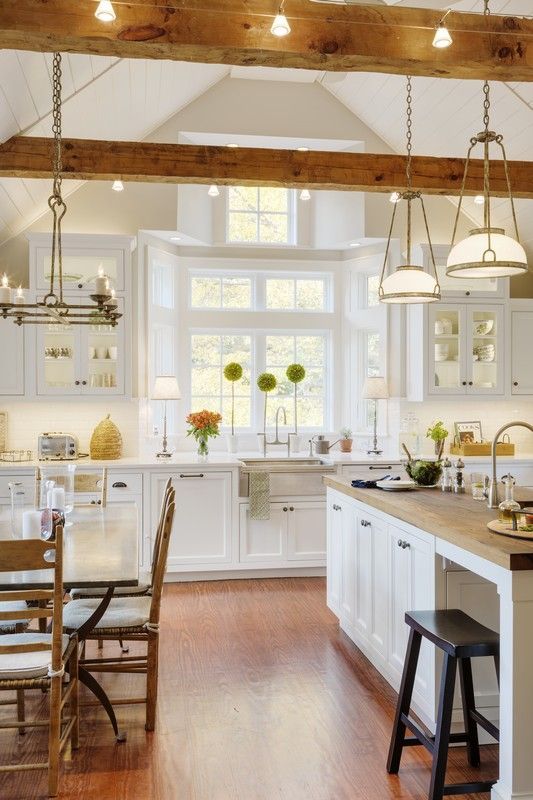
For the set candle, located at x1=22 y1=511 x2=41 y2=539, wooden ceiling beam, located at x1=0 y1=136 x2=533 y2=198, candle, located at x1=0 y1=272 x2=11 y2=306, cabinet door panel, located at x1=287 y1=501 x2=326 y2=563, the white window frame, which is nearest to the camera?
candle, located at x1=22 y1=511 x2=41 y2=539

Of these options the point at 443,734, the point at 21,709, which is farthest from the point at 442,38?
the point at 21,709

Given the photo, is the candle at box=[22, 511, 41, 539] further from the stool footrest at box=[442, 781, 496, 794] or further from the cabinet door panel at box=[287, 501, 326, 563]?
the cabinet door panel at box=[287, 501, 326, 563]

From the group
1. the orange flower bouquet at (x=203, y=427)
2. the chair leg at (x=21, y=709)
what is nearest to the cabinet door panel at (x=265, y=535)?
the orange flower bouquet at (x=203, y=427)

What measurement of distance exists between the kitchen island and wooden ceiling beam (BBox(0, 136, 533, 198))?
6.91ft

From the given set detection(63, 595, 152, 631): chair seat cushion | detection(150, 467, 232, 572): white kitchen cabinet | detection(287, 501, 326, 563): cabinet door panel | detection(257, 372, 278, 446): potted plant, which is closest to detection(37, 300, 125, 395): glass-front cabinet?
detection(150, 467, 232, 572): white kitchen cabinet

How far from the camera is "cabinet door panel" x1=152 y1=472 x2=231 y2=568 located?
5.66 metres

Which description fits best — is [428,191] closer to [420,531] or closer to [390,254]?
[390,254]

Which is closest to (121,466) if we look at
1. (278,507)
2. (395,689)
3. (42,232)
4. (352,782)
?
(278,507)

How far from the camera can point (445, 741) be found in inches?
95.5

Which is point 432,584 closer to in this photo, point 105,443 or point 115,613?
point 115,613

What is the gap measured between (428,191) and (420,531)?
2894 millimetres

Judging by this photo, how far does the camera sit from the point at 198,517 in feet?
18.7

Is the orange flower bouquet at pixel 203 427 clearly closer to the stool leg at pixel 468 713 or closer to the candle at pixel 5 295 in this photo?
the candle at pixel 5 295

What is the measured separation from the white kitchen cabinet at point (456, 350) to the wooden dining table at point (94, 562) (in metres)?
3.19
